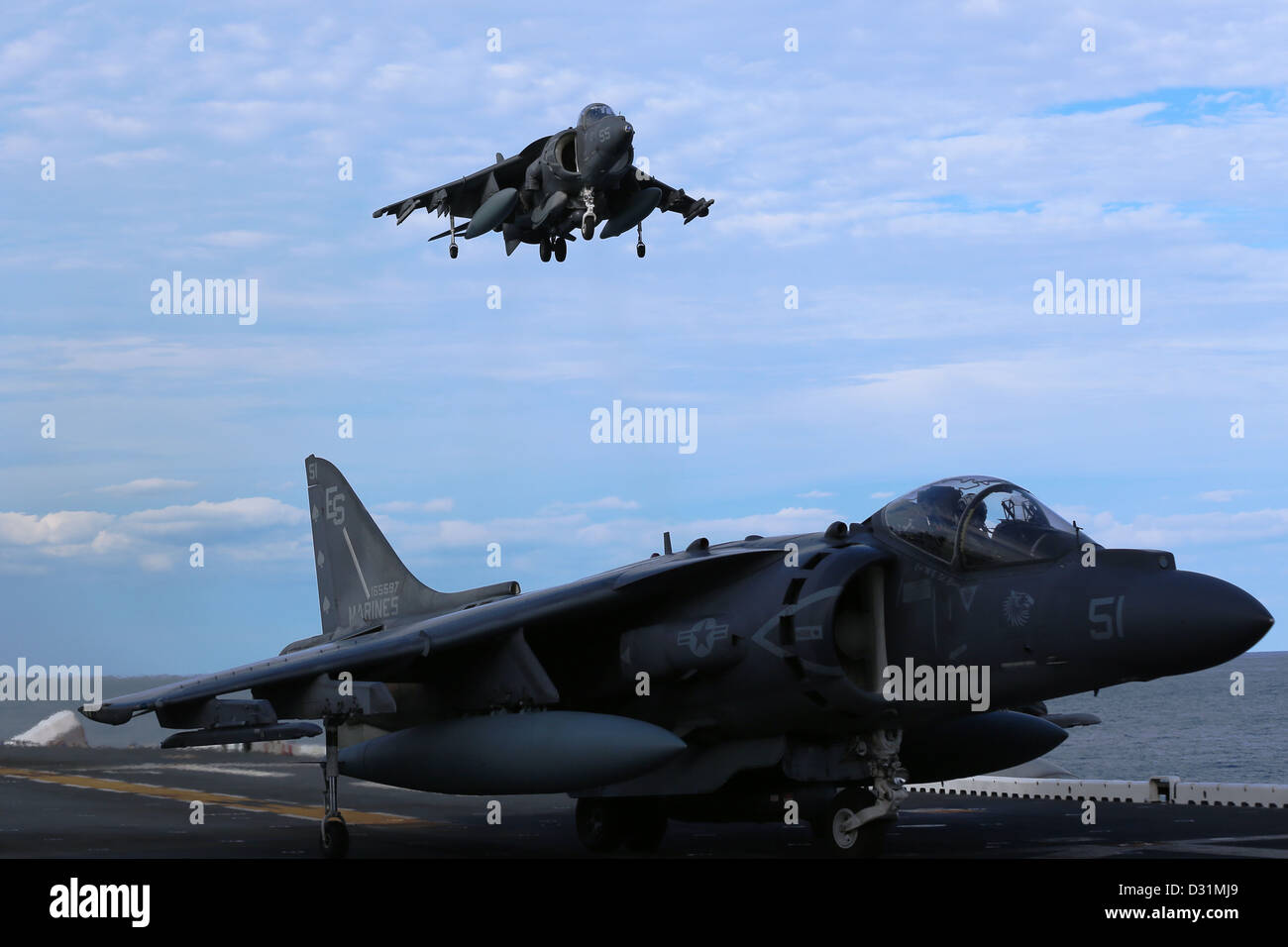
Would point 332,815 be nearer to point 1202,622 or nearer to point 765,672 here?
point 765,672

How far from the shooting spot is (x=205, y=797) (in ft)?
79.3

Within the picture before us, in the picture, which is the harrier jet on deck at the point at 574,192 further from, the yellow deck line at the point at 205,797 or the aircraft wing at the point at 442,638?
the aircraft wing at the point at 442,638

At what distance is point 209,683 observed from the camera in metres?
14.5

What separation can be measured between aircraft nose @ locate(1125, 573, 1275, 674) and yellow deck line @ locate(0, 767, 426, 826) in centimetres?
1123

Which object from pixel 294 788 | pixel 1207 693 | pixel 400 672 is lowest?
pixel 1207 693

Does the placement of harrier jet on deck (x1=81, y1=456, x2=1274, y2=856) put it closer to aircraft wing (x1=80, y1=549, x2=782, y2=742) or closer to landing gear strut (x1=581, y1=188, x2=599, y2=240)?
aircraft wing (x1=80, y1=549, x2=782, y2=742)

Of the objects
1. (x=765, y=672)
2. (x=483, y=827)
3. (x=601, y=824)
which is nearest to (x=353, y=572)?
(x=483, y=827)

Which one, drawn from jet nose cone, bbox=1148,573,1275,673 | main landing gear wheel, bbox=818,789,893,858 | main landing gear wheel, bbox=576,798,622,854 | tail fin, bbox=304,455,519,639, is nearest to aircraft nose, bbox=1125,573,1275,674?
jet nose cone, bbox=1148,573,1275,673

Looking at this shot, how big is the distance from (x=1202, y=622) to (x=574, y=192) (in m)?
17.3

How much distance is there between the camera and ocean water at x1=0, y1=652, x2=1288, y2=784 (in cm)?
5988

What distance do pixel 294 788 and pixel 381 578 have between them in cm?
836
